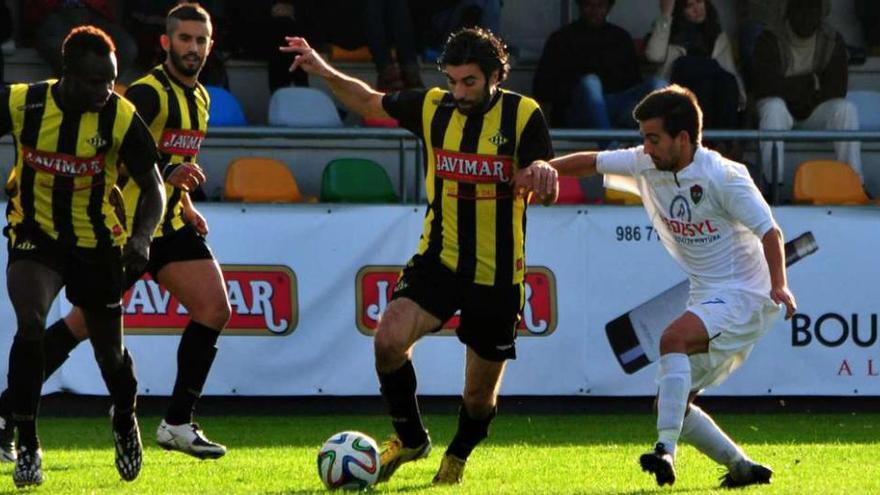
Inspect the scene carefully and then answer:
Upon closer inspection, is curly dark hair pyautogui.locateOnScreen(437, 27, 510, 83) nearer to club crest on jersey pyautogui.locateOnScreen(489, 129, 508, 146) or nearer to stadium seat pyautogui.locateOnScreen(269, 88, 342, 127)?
club crest on jersey pyautogui.locateOnScreen(489, 129, 508, 146)

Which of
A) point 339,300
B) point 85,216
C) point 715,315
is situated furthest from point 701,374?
point 339,300

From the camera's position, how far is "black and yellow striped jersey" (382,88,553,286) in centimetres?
768

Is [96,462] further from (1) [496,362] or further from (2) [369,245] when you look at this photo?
(2) [369,245]

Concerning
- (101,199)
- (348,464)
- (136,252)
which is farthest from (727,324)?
(101,199)

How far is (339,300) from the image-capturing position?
11367 mm

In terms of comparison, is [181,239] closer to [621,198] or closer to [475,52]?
[475,52]

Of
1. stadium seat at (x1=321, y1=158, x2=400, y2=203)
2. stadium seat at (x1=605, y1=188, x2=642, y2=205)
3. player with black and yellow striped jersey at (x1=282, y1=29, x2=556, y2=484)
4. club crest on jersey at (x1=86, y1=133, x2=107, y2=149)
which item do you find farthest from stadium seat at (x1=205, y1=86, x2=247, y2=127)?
club crest on jersey at (x1=86, y1=133, x2=107, y2=149)

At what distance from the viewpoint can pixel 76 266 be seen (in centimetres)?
755

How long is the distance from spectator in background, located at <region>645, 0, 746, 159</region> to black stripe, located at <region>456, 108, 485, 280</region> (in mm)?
5931

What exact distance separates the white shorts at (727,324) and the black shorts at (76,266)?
2457mm

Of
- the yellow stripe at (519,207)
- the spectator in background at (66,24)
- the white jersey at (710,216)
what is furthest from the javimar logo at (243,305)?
the white jersey at (710,216)

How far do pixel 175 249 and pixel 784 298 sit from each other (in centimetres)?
318

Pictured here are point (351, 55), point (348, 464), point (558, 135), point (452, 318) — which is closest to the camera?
point (348, 464)

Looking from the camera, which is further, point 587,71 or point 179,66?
point 587,71
